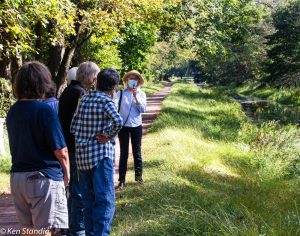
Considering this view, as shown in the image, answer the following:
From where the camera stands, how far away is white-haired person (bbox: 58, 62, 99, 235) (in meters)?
5.32

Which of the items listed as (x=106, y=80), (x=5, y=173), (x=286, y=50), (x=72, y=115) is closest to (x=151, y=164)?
(x=5, y=173)

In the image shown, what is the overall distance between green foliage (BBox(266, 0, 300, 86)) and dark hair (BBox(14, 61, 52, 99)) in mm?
27544

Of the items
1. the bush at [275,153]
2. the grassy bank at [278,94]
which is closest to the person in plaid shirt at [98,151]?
the bush at [275,153]

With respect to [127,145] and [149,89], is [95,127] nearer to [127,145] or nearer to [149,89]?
[127,145]

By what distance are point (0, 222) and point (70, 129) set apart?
2148 millimetres

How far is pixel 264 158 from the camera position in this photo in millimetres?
10719

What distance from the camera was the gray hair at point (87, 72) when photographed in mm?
5301

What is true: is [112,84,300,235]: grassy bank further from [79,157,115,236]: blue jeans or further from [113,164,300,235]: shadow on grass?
[79,157,115,236]: blue jeans

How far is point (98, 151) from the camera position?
4.81m

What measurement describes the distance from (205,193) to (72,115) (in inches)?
114

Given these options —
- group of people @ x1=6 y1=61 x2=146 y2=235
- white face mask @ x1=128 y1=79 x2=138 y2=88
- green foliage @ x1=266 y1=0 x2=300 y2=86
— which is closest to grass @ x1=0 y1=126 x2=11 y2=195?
group of people @ x1=6 y1=61 x2=146 y2=235

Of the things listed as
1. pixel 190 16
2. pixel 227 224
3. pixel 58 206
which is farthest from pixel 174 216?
pixel 190 16

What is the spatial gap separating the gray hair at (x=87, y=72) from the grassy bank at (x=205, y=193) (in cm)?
184

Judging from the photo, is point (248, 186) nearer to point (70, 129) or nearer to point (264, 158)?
point (264, 158)
